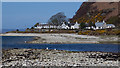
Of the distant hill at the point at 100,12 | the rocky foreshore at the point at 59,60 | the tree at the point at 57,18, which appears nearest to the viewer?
the rocky foreshore at the point at 59,60

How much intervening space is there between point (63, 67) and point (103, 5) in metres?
175

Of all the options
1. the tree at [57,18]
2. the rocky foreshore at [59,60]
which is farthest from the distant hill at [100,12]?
the rocky foreshore at [59,60]

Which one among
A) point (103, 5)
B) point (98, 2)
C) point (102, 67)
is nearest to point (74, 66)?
point (102, 67)

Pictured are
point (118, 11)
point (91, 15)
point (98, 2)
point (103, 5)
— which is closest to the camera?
point (118, 11)

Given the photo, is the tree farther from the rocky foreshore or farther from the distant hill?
the rocky foreshore

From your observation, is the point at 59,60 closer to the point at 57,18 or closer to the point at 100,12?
the point at 57,18

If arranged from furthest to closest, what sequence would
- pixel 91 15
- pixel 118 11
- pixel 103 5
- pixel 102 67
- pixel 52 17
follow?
pixel 103 5 < pixel 91 15 < pixel 118 11 < pixel 52 17 < pixel 102 67

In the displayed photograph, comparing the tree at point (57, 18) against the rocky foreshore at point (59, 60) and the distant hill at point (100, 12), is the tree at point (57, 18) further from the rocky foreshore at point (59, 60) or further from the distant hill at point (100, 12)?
the rocky foreshore at point (59, 60)

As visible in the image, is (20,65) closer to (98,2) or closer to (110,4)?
(110,4)

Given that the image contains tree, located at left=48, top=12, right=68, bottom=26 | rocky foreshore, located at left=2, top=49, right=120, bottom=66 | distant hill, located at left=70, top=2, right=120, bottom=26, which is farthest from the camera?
distant hill, located at left=70, top=2, right=120, bottom=26

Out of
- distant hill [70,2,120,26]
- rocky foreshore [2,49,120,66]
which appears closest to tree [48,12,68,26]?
distant hill [70,2,120,26]

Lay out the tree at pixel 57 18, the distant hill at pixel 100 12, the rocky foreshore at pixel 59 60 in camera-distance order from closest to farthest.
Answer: the rocky foreshore at pixel 59 60 → the tree at pixel 57 18 → the distant hill at pixel 100 12

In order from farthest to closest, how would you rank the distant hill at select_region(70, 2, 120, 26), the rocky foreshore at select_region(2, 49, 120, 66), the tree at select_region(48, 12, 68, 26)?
the distant hill at select_region(70, 2, 120, 26)
the tree at select_region(48, 12, 68, 26)
the rocky foreshore at select_region(2, 49, 120, 66)

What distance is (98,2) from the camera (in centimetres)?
19438
